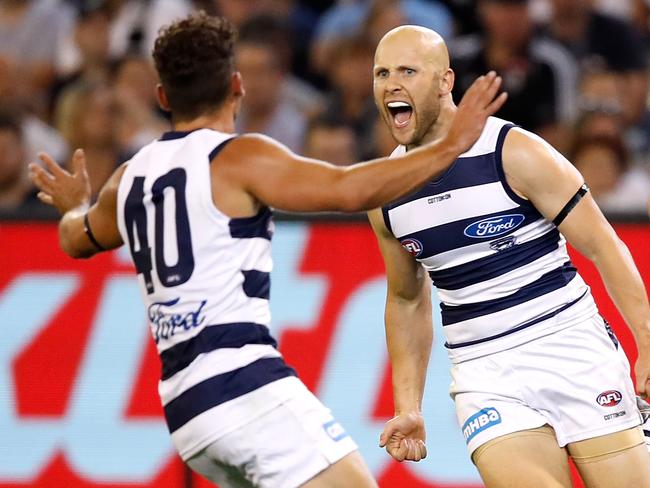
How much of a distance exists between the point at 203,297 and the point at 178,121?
594 millimetres

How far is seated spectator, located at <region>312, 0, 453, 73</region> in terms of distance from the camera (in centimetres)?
832

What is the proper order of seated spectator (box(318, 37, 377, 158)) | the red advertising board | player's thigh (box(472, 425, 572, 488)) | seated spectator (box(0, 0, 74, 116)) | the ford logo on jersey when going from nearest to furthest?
player's thigh (box(472, 425, 572, 488)) < the ford logo on jersey < the red advertising board < seated spectator (box(318, 37, 377, 158)) < seated spectator (box(0, 0, 74, 116))

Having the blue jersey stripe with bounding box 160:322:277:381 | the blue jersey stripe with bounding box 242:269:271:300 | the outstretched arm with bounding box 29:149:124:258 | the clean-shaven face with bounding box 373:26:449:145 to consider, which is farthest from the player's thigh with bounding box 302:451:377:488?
the clean-shaven face with bounding box 373:26:449:145

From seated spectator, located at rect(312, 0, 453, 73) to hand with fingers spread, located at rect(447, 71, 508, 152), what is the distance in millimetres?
4604

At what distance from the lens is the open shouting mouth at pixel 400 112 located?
434 cm

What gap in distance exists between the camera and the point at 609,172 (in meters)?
7.12

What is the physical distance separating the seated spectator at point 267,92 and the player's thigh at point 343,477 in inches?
179

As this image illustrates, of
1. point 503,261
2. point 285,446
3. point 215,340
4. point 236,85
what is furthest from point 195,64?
point 503,261

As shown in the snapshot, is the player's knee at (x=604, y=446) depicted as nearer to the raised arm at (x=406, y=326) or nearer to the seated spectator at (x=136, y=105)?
the raised arm at (x=406, y=326)

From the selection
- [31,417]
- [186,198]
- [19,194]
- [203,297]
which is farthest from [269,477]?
[19,194]

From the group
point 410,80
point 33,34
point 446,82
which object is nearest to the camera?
point 410,80

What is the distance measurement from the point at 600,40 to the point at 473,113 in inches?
187

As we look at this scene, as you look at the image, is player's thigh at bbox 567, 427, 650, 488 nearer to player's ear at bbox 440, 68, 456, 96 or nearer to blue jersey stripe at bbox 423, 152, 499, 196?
blue jersey stripe at bbox 423, 152, 499, 196

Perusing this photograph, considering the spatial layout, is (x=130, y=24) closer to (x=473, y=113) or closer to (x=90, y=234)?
(x=90, y=234)
